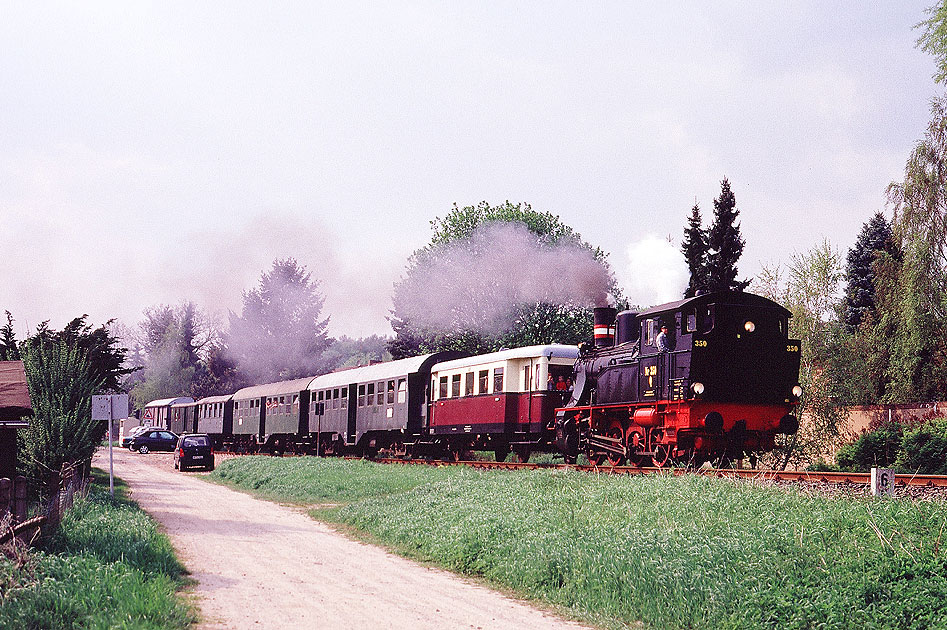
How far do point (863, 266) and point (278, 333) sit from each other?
58273mm

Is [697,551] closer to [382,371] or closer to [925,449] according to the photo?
[925,449]

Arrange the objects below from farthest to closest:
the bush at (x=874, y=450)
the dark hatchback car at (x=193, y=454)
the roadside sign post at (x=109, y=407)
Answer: the dark hatchback car at (x=193, y=454), the bush at (x=874, y=450), the roadside sign post at (x=109, y=407)

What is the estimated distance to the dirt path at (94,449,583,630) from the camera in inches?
373

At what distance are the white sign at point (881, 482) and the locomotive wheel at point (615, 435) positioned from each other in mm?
9177

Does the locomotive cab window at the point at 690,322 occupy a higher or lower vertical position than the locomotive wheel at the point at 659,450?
higher

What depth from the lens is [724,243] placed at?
5297 cm

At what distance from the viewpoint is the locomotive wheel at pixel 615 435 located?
22.2 m

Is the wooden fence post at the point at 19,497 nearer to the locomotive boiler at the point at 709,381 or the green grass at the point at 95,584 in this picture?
the green grass at the point at 95,584

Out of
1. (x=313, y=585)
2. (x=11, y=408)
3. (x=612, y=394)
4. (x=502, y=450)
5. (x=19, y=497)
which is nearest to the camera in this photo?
(x=313, y=585)

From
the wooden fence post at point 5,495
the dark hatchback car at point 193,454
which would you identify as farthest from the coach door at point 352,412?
the wooden fence post at point 5,495

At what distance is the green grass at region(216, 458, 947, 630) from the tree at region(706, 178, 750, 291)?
37.9 meters

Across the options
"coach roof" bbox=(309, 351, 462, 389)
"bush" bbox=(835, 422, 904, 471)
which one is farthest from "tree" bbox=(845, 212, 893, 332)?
"coach roof" bbox=(309, 351, 462, 389)

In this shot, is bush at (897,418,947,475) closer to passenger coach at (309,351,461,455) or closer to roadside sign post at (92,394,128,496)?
passenger coach at (309,351,461,455)

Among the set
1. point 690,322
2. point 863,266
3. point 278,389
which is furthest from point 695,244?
point 690,322
